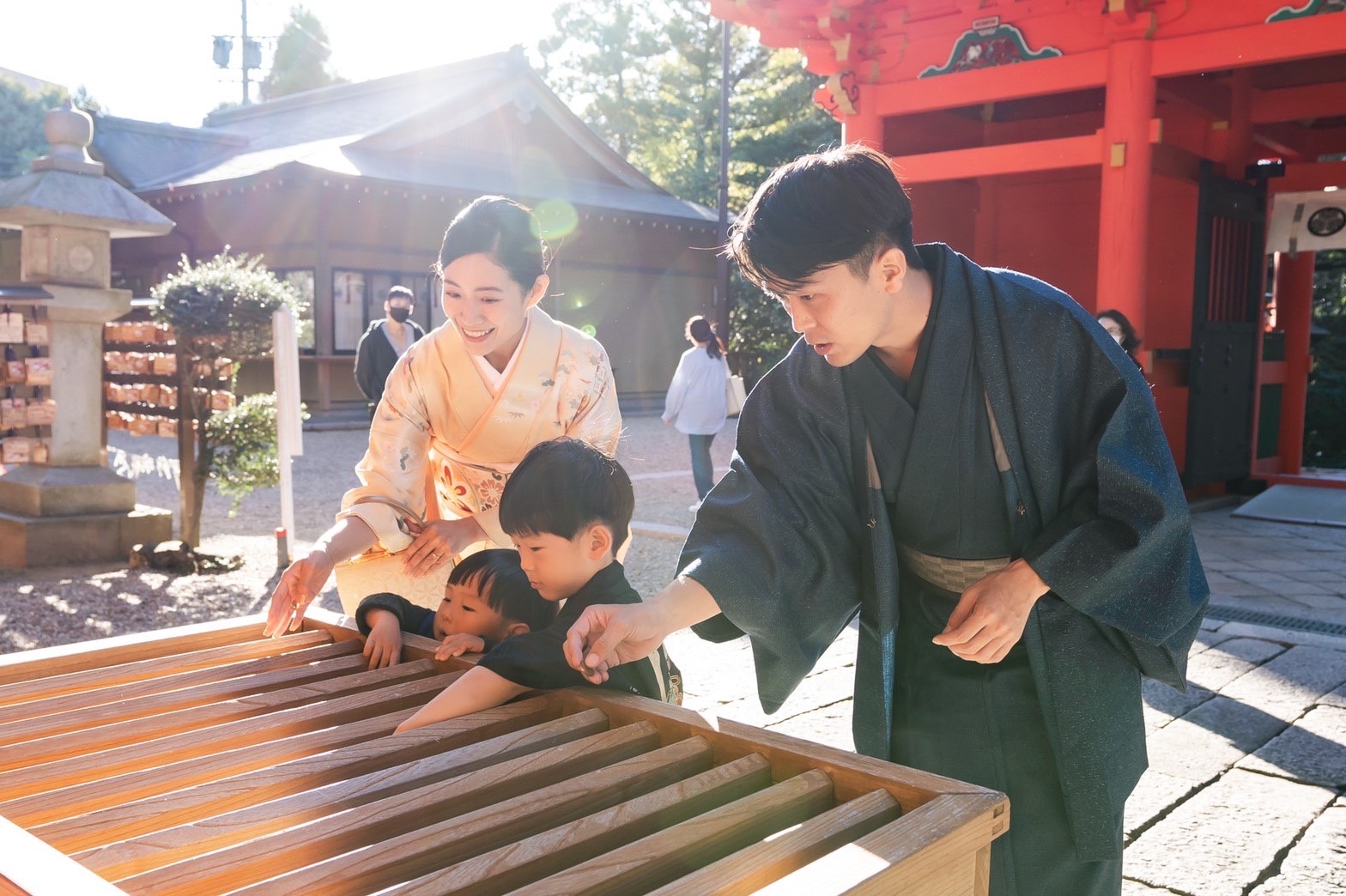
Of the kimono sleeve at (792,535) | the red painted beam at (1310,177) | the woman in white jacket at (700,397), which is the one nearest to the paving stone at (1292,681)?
the kimono sleeve at (792,535)

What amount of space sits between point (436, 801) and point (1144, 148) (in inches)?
265

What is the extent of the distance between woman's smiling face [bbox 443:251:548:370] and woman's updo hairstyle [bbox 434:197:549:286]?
15 millimetres

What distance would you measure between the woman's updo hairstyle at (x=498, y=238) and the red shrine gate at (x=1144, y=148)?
543 centimetres

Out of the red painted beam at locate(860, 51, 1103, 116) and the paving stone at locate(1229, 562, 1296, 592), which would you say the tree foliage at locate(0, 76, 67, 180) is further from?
the paving stone at locate(1229, 562, 1296, 592)

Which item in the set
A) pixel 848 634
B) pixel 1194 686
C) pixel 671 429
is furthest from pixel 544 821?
pixel 671 429

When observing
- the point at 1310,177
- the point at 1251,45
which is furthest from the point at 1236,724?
the point at 1310,177

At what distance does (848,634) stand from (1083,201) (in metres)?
5.35

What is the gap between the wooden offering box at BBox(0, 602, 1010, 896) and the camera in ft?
3.59

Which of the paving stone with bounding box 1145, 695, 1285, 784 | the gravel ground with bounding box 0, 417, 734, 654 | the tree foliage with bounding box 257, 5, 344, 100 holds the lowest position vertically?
the gravel ground with bounding box 0, 417, 734, 654

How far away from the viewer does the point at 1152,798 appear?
9.63 ft

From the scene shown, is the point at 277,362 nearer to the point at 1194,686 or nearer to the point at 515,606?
the point at 515,606

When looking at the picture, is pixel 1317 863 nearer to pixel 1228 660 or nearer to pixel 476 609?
pixel 1228 660

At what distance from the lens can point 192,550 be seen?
6.13 m

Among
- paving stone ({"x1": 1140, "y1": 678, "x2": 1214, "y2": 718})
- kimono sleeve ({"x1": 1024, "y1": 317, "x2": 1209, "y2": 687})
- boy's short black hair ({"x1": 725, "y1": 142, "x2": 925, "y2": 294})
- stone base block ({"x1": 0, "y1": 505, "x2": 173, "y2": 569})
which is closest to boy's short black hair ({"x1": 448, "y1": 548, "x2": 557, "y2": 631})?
boy's short black hair ({"x1": 725, "y1": 142, "x2": 925, "y2": 294})
